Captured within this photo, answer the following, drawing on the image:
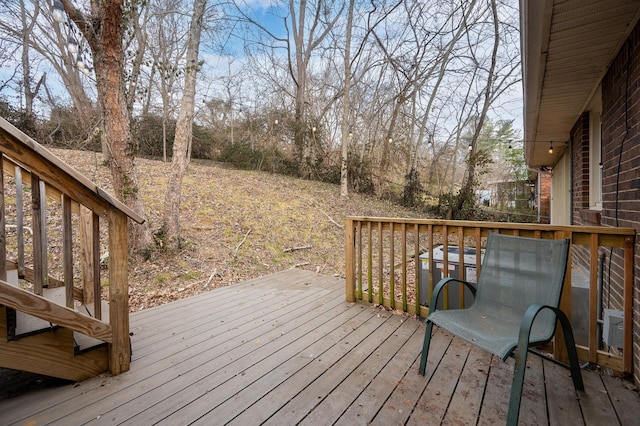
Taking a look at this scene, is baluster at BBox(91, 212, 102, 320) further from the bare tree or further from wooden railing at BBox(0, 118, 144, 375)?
the bare tree

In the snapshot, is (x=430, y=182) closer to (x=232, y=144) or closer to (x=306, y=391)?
(x=232, y=144)

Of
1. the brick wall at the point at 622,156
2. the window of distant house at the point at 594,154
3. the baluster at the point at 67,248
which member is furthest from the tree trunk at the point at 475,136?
the baluster at the point at 67,248

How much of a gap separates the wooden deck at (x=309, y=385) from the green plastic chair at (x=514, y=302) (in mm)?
221

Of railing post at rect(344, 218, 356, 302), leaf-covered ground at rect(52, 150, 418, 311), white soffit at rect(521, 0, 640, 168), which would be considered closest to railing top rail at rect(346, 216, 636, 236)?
railing post at rect(344, 218, 356, 302)

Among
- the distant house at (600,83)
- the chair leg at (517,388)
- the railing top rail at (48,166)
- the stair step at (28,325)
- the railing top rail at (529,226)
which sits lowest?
the chair leg at (517,388)

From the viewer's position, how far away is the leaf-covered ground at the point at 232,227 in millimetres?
4246

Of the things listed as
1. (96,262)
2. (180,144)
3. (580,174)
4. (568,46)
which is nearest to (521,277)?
(568,46)

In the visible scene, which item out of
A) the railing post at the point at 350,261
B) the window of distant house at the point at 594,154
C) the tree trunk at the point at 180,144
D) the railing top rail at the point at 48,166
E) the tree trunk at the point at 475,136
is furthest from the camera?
the tree trunk at the point at 475,136

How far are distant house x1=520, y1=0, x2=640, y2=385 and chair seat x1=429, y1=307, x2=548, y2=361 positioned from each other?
791mm

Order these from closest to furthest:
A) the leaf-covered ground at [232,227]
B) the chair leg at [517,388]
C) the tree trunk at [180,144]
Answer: the chair leg at [517,388], the leaf-covered ground at [232,227], the tree trunk at [180,144]

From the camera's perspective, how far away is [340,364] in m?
2.15

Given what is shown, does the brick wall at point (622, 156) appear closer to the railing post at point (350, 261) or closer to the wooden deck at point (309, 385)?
the wooden deck at point (309, 385)

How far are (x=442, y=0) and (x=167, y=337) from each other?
10.4 metres

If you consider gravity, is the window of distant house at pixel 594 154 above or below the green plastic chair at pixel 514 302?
above
